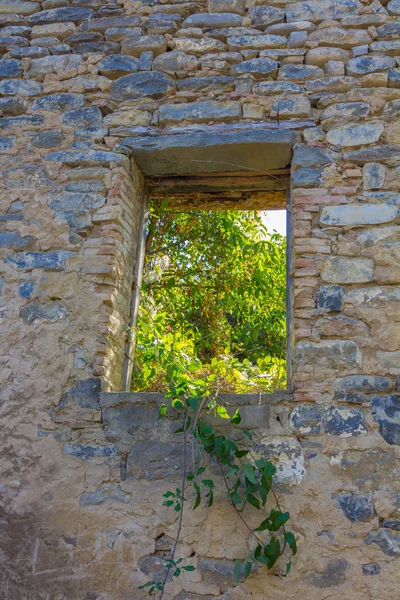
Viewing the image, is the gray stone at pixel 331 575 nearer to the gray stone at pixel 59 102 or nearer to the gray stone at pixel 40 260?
the gray stone at pixel 40 260

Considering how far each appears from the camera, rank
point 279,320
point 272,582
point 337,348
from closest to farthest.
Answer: point 272,582
point 337,348
point 279,320

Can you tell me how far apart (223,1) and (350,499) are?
284 cm

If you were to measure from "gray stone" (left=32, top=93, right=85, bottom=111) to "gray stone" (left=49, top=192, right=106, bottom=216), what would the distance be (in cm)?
57

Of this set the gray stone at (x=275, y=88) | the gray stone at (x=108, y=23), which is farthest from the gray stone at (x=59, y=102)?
the gray stone at (x=275, y=88)

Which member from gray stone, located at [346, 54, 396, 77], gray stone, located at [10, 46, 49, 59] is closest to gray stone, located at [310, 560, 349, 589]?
gray stone, located at [346, 54, 396, 77]

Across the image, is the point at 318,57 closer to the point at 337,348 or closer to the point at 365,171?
the point at 365,171

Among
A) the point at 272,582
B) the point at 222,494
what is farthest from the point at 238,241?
the point at 272,582

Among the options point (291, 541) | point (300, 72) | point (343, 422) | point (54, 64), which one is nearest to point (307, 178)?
point (300, 72)

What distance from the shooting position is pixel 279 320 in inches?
223

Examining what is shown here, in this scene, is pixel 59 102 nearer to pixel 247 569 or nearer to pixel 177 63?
pixel 177 63

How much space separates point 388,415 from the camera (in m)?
2.91

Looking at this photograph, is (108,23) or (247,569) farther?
(108,23)

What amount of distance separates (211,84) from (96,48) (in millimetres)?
757

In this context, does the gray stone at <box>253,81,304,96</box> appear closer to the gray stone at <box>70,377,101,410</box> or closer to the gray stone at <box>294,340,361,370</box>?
the gray stone at <box>294,340,361,370</box>
